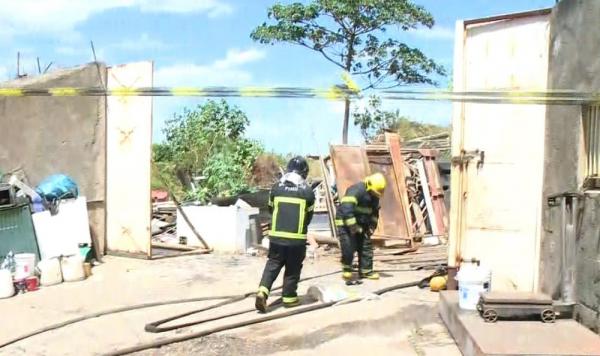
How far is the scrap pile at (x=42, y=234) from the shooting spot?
9.02 m

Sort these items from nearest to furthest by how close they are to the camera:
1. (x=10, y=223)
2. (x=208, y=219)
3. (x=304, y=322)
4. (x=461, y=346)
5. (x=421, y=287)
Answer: (x=461, y=346), (x=304, y=322), (x=421, y=287), (x=10, y=223), (x=208, y=219)

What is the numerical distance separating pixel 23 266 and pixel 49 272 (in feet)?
1.23

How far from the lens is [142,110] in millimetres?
11281

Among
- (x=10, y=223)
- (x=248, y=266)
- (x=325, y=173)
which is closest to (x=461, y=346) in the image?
(x=248, y=266)

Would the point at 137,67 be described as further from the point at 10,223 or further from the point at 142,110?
the point at 10,223

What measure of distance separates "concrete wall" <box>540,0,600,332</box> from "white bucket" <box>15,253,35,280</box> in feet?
20.9

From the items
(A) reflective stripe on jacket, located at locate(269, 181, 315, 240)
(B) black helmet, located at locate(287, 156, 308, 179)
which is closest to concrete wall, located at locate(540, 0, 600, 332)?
(A) reflective stripe on jacket, located at locate(269, 181, 315, 240)

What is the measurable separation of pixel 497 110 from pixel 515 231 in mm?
1363

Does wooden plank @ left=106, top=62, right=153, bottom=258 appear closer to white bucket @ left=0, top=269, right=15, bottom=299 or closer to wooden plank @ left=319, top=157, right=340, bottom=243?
white bucket @ left=0, top=269, right=15, bottom=299

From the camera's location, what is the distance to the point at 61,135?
11336mm

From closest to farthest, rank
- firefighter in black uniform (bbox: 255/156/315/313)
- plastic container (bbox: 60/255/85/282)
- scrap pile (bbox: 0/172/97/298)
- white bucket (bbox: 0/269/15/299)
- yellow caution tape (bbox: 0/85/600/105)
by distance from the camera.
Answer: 1. yellow caution tape (bbox: 0/85/600/105)
2. firefighter in black uniform (bbox: 255/156/315/313)
3. white bucket (bbox: 0/269/15/299)
4. scrap pile (bbox: 0/172/97/298)
5. plastic container (bbox: 60/255/85/282)

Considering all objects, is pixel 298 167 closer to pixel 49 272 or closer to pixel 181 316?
pixel 181 316

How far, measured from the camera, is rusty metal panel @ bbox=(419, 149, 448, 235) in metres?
14.9

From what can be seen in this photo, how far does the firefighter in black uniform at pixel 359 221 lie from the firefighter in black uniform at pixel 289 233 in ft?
5.98
